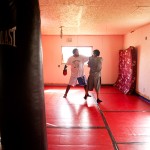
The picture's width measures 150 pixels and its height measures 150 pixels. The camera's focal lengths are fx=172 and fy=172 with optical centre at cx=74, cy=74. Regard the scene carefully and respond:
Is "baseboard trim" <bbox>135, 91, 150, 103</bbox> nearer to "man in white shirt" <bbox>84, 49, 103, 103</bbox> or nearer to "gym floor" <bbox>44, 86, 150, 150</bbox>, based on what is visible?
"gym floor" <bbox>44, 86, 150, 150</bbox>

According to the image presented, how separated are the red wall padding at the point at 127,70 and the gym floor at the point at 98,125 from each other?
100 centimetres

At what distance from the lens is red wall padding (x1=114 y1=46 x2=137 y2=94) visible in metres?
5.66

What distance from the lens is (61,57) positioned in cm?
744

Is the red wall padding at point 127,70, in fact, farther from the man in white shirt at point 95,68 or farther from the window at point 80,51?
the man in white shirt at point 95,68

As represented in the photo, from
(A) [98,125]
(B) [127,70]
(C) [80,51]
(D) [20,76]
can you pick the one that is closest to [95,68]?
(A) [98,125]

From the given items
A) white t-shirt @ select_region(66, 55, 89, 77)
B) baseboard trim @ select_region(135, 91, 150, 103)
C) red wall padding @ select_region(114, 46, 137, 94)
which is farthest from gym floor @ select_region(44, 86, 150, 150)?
red wall padding @ select_region(114, 46, 137, 94)

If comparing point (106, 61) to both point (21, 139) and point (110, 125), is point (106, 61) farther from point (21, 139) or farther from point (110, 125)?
point (21, 139)

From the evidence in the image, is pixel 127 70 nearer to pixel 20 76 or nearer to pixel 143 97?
pixel 143 97

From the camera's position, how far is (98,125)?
10.2ft

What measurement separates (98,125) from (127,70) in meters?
3.53

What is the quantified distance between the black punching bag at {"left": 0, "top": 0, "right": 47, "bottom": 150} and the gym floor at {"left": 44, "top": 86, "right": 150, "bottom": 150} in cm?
146

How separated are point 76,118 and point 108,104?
1328 millimetres

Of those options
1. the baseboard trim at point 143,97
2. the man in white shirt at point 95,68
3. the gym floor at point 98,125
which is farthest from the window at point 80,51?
the gym floor at point 98,125

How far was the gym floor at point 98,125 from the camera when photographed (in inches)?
95.9
